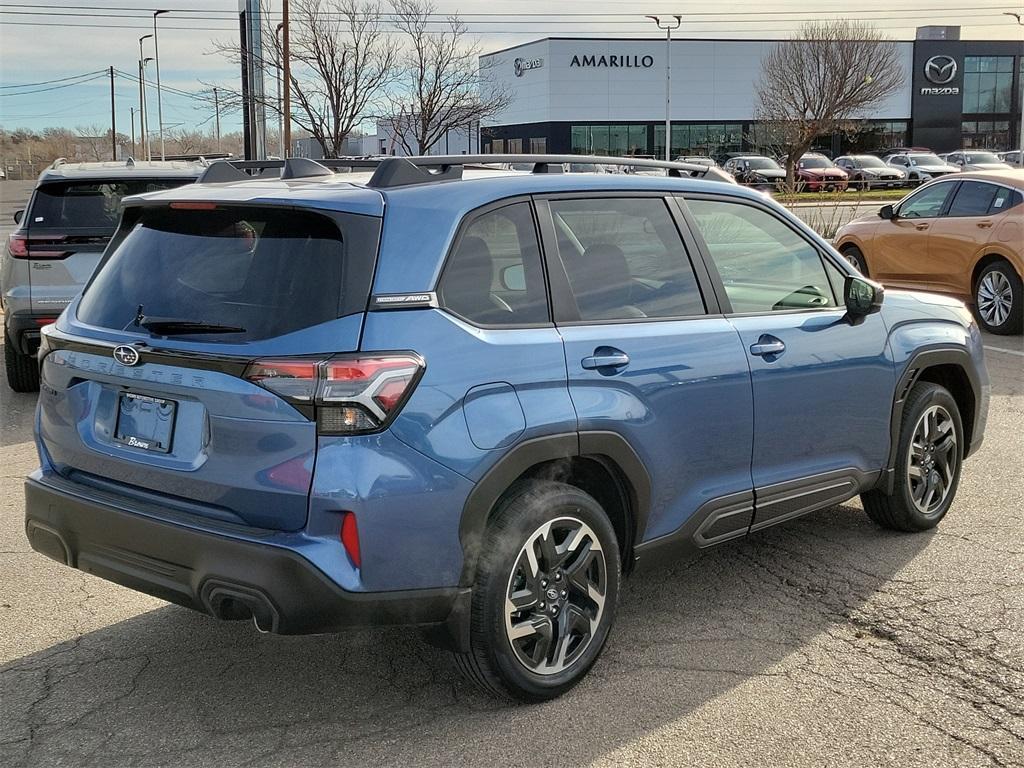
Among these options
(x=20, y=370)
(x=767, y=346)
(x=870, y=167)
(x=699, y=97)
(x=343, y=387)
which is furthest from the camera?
(x=699, y=97)

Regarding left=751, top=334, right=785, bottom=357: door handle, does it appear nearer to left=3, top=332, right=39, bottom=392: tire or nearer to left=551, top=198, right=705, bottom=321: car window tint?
left=551, top=198, right=705, bottom=321: car window tint

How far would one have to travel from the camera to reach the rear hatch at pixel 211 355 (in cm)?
327

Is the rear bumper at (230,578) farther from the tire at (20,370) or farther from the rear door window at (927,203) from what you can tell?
the rear door window at (927,203)

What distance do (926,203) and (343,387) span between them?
11091 millimetres

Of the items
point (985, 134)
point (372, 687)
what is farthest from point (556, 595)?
point (985, 134)

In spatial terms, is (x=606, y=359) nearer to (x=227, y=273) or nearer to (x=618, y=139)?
(x=227, y=273)

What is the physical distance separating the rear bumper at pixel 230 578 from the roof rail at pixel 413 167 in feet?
4.04

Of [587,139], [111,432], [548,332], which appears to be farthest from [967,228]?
[587,139]

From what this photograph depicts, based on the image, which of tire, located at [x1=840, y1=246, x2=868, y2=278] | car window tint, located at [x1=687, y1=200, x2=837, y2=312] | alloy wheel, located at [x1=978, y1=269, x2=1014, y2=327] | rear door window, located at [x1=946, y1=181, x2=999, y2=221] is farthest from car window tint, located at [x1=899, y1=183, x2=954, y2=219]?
car window tint, located at [x1=687, y1=200, x2=837, y2=312]

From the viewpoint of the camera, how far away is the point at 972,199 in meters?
12.3

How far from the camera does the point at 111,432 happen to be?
3.68 m

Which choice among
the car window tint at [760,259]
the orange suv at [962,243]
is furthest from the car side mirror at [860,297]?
the orange suv at [962,243]

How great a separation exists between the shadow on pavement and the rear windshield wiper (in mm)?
1243

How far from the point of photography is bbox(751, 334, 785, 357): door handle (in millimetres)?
4371
